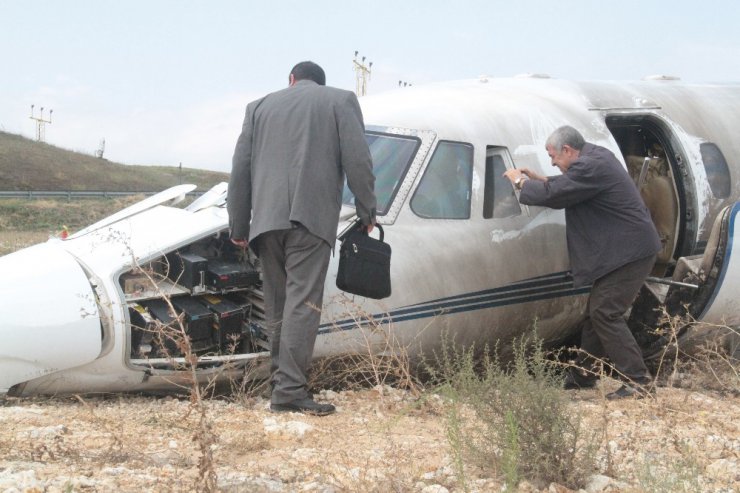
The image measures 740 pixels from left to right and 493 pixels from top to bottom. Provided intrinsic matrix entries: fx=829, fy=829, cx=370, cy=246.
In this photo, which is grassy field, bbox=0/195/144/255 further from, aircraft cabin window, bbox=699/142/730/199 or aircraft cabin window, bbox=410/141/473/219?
aircraft cabin window, bbox=699/142/730/199

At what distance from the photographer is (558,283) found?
6637 millimetres

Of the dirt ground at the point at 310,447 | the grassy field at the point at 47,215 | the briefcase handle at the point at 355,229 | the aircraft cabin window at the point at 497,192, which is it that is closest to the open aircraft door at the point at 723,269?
the dirt ground at the point at 310,447

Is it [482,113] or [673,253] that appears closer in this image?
[482,113]

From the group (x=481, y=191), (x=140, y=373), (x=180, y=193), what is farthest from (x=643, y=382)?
(x=180, y=193)

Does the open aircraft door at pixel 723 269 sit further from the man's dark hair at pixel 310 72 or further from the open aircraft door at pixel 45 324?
the open aircraft door at pixel 45 324

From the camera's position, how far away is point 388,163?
627cm

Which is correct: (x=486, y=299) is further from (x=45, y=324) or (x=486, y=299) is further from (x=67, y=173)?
(x=67, y=173)

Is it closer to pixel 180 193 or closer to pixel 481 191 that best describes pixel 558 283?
pixel 481 191

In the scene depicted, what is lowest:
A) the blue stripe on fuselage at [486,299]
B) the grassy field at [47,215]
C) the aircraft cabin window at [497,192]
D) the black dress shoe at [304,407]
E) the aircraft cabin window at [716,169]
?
the grassy field at [47,215]

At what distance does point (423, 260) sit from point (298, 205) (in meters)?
1.10

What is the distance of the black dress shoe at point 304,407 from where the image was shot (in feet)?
17.2

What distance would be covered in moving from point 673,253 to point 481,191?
248 cm

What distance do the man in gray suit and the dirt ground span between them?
435 millimetres

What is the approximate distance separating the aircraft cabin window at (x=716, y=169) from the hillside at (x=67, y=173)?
44328mm
